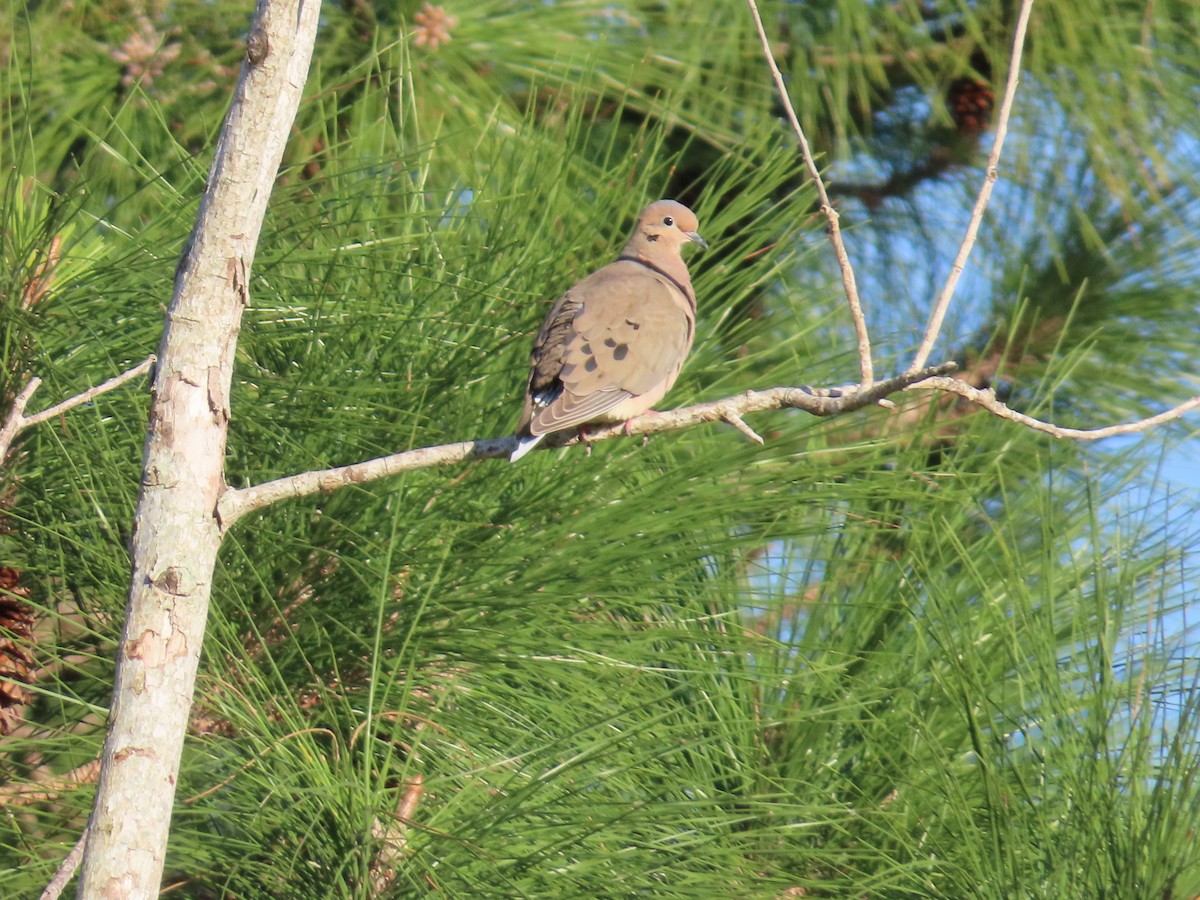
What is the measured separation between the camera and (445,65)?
2156mm

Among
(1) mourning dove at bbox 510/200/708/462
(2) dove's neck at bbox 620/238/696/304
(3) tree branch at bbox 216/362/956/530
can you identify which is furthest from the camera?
(2) dove's neck at bbox 620/238/696/304

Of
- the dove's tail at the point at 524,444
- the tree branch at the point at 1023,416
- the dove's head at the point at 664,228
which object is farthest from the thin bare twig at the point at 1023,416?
the dove's head at the point at 664,228

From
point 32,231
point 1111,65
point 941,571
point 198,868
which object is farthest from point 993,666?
point 1111,65

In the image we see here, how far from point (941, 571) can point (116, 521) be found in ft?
2.69

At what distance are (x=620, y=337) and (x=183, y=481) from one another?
2.74ft

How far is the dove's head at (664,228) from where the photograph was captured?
1874mm

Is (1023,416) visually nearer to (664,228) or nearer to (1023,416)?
(1023,416)

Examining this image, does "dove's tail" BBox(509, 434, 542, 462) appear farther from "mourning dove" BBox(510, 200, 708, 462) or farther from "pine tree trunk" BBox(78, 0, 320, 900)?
"pine tree trunk" BBox(78, 0, 320, 900)

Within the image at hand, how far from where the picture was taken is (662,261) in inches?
70.6

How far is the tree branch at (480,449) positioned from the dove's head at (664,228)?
63 centimetres

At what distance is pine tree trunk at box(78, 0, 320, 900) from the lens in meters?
0.91

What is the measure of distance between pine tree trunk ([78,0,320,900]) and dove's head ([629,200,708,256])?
0.88m

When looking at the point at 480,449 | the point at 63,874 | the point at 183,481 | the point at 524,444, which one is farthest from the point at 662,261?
the point at 63,874

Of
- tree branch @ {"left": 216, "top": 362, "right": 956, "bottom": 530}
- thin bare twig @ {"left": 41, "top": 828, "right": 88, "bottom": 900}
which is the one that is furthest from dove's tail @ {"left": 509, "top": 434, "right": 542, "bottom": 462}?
thin bare twig @ {"left": 41, "top": 828, "right": 88, "bottom": 900}
